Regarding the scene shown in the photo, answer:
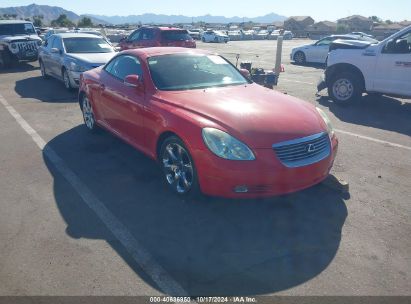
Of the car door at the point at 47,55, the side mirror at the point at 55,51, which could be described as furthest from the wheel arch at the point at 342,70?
the car door at the point at 47,55

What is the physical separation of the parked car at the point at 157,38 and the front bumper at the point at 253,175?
1235 centimetres

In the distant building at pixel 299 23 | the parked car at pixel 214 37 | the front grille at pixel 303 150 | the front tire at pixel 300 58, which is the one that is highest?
the front grille at pixel 303 150

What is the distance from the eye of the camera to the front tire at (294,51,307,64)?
19.5m

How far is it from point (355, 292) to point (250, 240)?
3.43 ft

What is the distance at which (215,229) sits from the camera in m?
3.77

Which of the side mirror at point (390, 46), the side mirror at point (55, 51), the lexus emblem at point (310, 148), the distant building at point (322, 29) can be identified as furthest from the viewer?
the distant building at point (322, 29)

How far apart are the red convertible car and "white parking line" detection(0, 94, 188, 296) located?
0.88 metres

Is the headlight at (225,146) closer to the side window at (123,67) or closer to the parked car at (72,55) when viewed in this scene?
the side window at (123,67)

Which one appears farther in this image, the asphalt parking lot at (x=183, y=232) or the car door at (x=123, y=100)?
the car door at (x=123, y=100)

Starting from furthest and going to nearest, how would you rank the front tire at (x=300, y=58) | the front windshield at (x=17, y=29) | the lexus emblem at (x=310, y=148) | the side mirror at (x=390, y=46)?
the front tire at (x=300, y=58), the front windshield at (x=17, y=29), the side mirror at (x=390, y=46), the lexus emblem at (x=310, y=148)

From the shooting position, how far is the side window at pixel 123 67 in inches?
207

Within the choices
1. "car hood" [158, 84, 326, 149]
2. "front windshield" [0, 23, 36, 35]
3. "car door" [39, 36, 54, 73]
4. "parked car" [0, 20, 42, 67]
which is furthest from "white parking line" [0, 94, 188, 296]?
"front windshield" [0, 23, 36, 35]

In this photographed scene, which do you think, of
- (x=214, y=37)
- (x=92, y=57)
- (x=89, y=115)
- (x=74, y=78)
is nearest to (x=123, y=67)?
(x=89, y=115)

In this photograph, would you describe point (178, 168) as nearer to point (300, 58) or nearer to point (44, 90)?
point (44, 90)
